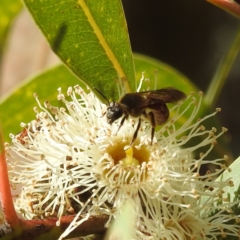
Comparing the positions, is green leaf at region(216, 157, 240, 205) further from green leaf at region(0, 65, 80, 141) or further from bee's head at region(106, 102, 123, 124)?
green leaf at region(0, 65, 80, 141)

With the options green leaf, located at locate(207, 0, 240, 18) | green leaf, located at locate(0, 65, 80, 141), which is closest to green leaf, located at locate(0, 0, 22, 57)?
green leaf, located at locate(0, 65, 80, 141)

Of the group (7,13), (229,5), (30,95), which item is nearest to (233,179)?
(229,5)

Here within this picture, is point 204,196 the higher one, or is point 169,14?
point 169,14

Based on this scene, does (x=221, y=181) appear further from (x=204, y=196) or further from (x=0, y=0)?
(x=0, y=0)

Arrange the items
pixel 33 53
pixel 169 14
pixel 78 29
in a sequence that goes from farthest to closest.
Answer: pixel 33 53, pixel 169 14, pixel 78 29

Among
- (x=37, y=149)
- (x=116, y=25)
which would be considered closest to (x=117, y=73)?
(x=116, y=25)

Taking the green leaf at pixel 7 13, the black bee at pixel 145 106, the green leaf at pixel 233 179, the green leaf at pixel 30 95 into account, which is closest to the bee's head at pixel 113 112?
the black bee at pixel 145 106

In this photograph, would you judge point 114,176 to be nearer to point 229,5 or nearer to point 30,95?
point 229,5
